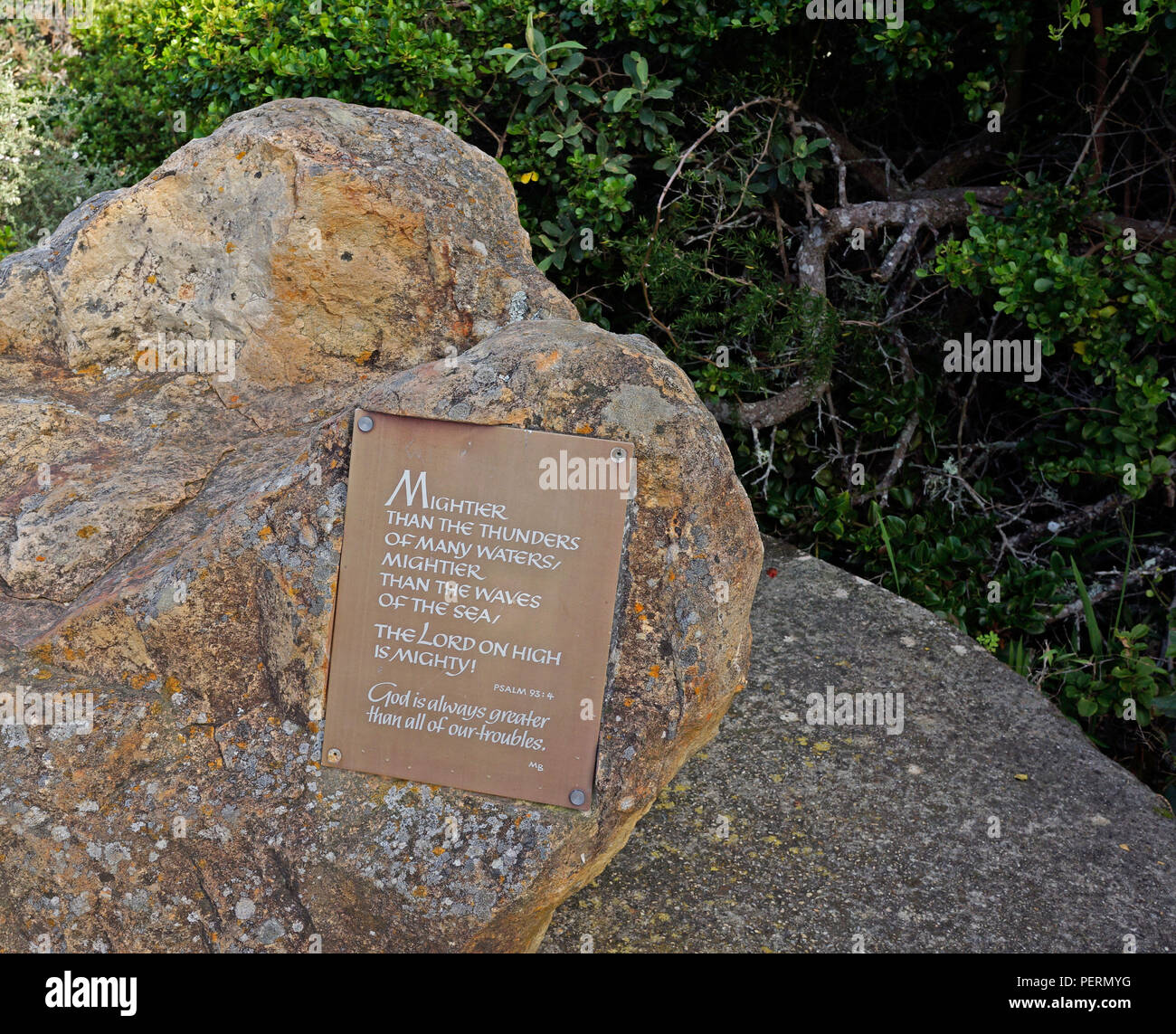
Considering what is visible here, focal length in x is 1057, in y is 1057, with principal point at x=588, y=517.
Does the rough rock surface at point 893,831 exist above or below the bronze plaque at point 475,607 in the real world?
below

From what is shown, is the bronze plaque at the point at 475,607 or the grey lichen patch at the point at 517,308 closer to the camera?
the bronze plaque at the point at 475,607

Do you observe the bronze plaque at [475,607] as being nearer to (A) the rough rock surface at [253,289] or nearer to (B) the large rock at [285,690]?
(B) the large rock at [285,690]

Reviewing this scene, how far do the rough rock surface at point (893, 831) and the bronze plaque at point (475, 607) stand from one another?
A: 0.82 m

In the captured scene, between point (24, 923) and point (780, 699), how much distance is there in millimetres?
2671

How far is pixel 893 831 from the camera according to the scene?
11.6 ft

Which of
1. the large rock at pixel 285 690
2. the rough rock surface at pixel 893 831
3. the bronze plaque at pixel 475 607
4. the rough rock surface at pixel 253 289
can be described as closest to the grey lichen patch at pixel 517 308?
the rough rock surface at pixel 253 289

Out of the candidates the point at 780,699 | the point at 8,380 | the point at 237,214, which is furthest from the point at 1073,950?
the point at 8,380

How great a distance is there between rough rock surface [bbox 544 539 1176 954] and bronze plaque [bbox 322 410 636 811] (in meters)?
0.82

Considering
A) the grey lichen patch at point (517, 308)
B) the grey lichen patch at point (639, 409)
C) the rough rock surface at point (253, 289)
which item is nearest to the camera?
the grey lichen patch at point (639, 409)

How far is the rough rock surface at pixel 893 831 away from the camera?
3.18 meters

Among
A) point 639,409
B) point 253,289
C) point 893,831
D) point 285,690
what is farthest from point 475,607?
point 893,831

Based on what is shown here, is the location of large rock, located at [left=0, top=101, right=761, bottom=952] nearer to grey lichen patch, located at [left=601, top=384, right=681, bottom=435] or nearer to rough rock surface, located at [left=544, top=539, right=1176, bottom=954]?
grey lichen patch, located at [left=601, top=384, right=681, bottom=435]

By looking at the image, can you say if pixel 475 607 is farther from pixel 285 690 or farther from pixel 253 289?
pixel 253 289

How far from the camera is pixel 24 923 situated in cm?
272
